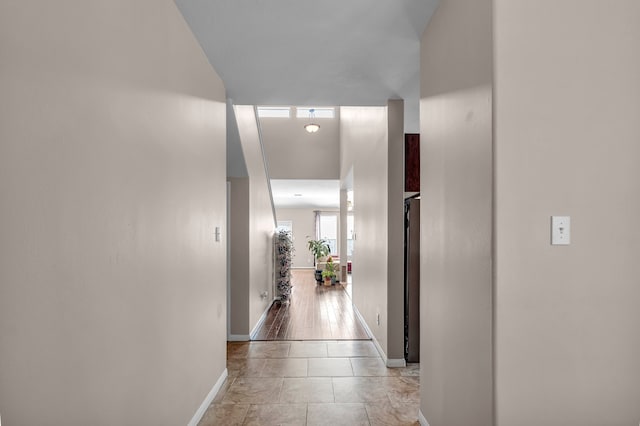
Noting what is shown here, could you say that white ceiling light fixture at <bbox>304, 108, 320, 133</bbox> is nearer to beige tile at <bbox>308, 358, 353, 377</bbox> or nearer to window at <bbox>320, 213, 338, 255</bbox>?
beige tile at <bbox>308, 358, 353, 377</bbox>

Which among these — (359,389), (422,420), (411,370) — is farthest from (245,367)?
(422,420)

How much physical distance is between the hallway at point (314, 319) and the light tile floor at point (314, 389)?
19.4 inches

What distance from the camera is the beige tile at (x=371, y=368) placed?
11.9ft

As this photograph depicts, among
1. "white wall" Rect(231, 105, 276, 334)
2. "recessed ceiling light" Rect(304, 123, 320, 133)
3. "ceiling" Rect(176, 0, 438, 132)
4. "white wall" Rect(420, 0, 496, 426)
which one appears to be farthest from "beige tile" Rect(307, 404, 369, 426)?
"recessed ceiling light" Rect(304, 123, 320, 133)

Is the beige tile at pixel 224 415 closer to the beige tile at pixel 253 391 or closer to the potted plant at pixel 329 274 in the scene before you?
the beige tile at pixel 253 391

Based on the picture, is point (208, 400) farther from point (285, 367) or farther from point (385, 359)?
point (385, 359)

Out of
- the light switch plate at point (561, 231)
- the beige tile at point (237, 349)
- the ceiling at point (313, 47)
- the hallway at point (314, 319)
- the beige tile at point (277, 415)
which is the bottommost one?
the hallway at point (314, 319)

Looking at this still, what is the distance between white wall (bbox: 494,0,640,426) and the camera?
154 cm

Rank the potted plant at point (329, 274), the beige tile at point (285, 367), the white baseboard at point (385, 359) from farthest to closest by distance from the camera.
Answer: the potted plant at point (329, 274) → the white baseboard at point (385, 359) → the beige tile at point (285, 367)

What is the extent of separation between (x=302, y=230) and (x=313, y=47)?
1166cm

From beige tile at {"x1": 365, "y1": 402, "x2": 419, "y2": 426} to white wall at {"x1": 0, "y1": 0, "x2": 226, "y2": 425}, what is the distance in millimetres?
1223

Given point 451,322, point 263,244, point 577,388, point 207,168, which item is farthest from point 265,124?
point 577,388

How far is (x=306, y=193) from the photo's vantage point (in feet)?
35.6

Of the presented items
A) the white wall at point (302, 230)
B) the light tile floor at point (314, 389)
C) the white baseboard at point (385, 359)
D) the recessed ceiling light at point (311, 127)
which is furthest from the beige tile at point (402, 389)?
the white wall at point (302, 230)
